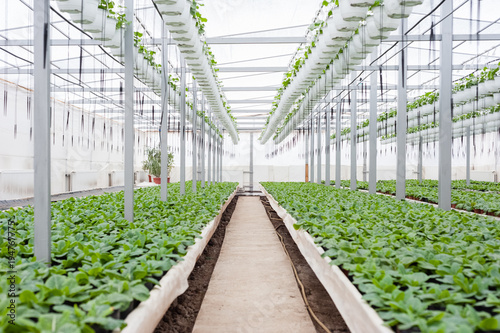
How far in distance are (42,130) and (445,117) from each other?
541 centimetres

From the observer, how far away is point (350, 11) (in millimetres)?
3789

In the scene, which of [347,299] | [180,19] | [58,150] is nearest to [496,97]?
[180,19]

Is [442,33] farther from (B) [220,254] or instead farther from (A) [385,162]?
(A) [385,162]

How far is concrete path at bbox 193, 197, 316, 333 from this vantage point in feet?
9.22

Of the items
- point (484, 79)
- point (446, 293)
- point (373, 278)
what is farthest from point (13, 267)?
point (484, 79)

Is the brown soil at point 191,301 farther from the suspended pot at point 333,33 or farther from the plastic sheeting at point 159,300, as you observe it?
the suspended pot at point 333,33

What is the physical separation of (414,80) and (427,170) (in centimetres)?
1422

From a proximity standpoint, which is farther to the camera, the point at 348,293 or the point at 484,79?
the point at 484,79

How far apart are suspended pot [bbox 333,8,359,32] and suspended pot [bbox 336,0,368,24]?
12 cm

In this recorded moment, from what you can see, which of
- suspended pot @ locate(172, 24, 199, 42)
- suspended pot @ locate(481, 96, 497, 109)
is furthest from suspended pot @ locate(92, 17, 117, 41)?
suspended pot @ locate(481, 96, 497, 109)

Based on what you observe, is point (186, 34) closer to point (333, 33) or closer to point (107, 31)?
point (107, 31)

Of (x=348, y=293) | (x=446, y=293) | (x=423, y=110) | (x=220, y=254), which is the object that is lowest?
(x=220, y=254)

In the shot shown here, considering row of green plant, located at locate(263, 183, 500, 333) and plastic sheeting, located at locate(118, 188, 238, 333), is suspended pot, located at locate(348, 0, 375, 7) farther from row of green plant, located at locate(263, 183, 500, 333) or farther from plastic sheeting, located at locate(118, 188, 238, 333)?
plastic sheeting, located at locate(118, 188, 238, 333)

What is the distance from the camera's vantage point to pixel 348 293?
6.96 ft
